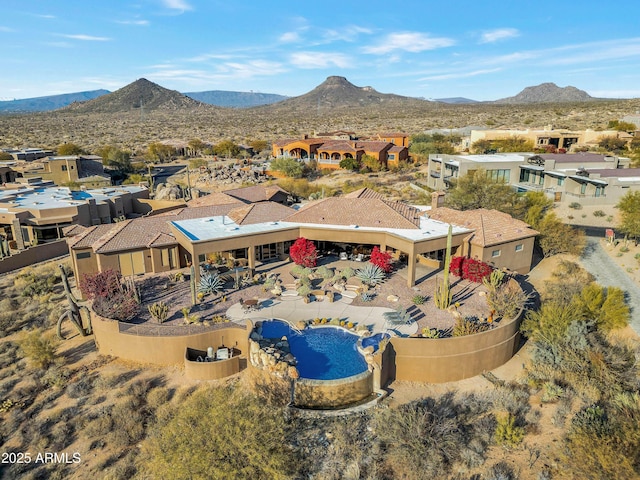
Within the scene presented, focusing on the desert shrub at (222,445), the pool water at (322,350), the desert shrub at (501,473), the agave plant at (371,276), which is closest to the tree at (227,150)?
the agave plant at (371,276)

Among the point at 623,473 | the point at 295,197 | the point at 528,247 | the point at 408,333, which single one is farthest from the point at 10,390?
the point at 295,197

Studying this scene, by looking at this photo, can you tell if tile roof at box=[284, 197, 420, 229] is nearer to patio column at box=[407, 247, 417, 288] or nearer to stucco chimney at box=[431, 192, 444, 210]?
patio column at box=[407, 247, 417, 288]

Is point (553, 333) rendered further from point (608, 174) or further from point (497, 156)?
point (497, 156)

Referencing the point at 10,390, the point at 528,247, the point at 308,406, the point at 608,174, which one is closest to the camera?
the point at 308,406

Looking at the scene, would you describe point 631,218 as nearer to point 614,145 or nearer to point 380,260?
point 380,260

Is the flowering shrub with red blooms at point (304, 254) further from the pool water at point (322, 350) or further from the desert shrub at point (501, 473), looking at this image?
the desert shrub at point (501, 473)

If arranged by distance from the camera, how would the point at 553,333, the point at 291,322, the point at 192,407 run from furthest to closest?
the point at 291,322
the point at 553,333
the point at 192,407

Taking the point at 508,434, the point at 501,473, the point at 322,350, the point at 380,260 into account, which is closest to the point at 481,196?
the point at 380,260
